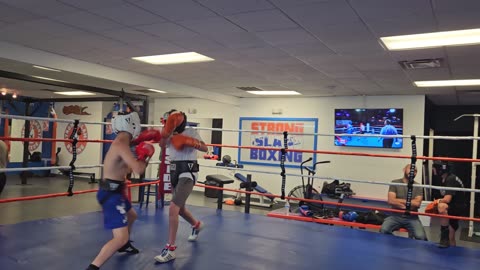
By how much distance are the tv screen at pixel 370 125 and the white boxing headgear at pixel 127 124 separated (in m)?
5.74

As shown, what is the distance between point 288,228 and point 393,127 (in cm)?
434

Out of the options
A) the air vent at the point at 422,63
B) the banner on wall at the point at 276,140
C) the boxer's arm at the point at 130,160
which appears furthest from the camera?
the banner on wall at the point at 276,140

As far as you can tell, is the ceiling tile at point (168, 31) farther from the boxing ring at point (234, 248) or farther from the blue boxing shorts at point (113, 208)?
the boxing ring at point (234, 248)

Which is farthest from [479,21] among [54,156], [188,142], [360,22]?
[54,156]

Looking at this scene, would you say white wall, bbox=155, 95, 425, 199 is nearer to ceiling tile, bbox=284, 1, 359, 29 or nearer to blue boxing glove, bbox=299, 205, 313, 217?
blue boxing glove, bbox=299, 205, 313, 217

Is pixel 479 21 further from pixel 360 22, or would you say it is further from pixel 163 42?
pixel 163 42

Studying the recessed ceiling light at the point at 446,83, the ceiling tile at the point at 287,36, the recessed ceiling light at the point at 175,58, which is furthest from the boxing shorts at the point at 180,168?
the recessed ceiling light at the point at 446,83

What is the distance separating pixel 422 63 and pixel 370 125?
291 cm

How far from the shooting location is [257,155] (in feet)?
28.3

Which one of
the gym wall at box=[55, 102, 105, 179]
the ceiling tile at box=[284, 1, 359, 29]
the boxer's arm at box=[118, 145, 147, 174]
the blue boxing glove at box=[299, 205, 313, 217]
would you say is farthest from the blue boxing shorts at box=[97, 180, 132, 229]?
the gym wall at box=[55, 102, 105, 179]

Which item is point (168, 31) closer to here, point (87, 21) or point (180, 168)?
point (87, 21)

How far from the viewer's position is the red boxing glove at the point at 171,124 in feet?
9.28

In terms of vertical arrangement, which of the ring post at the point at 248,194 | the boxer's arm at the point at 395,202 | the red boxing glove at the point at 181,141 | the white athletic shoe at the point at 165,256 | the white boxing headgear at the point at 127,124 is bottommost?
the white athletic shoe at the point at 165,256

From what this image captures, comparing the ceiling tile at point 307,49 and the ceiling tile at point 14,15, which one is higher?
the ceiling tile at point 14,15
